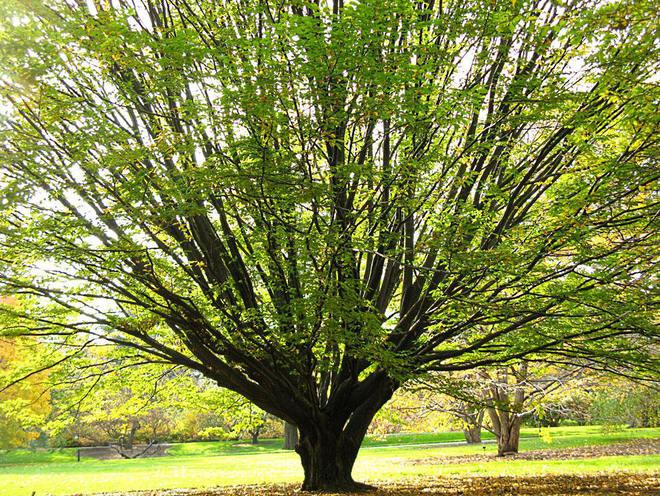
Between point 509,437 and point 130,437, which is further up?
point 130,437

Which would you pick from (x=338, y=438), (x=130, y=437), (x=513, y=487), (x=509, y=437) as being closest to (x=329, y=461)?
(x=338, y=438)

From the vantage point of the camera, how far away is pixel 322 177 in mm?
7672

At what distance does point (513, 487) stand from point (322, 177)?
6499mm

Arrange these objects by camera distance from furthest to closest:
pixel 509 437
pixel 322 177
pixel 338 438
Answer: pixel 509 437 → pixel 338 438 → pixel 322 177

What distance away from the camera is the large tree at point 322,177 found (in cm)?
662

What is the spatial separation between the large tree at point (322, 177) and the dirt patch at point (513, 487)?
1.29 meters

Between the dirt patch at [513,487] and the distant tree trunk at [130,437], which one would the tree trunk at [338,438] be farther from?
the distant tree trunk at [130,437]

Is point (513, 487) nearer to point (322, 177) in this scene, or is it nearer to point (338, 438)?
point (338, 438)

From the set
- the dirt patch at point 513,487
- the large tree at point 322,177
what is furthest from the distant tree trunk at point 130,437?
the large tree at point 322,177

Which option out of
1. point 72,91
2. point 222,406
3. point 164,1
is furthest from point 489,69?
point 222,406

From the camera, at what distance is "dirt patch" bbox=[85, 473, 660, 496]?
354 inches

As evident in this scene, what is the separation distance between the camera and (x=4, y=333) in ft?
29.5

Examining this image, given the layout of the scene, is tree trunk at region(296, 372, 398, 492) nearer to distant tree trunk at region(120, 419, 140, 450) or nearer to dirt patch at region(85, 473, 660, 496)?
dirt patch at region(85, 473, 660, 496)

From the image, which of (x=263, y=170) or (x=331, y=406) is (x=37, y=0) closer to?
(x=263, y=170)
